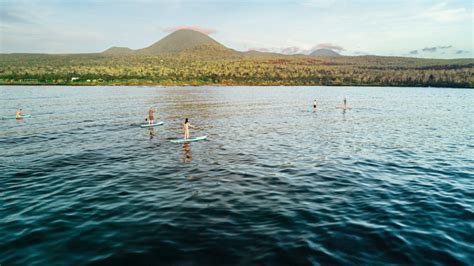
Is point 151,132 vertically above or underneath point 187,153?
above

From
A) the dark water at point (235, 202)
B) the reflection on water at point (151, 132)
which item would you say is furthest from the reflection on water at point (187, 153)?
the reflection on water at point (151, 132)

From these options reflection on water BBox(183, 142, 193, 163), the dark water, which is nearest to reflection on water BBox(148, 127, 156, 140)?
the dark water

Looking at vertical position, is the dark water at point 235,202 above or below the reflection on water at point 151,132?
below

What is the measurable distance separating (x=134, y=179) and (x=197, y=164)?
5.58 metres

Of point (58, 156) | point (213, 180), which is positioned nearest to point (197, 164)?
point (213, 180)

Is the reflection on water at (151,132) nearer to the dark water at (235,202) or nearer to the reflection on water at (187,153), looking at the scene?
the dark water at (235,202)

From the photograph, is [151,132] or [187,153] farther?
[151,132]

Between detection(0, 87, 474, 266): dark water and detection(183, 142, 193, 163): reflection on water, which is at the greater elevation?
detection(183, 142, 193, 163): reflection on water

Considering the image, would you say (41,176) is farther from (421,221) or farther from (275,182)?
(421,221)

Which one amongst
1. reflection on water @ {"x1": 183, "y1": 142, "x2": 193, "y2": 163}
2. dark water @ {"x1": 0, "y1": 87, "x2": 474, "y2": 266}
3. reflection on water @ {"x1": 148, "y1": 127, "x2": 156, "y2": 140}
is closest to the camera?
dark water @ {"x1": 0, "y1": 87, "x2": 474, "y2": 266}

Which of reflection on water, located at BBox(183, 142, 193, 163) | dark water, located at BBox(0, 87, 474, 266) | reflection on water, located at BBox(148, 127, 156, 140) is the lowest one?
dark water, located at BBox(0, 87, 474, 266)

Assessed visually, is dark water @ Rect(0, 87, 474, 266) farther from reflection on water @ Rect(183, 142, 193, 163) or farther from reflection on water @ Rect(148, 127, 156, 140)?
reflection on water @ Rect(148, 127, 156, 140)

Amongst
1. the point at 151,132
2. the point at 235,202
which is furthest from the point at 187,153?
the point at 151,132

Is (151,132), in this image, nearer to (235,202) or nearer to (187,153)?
(187,153)
